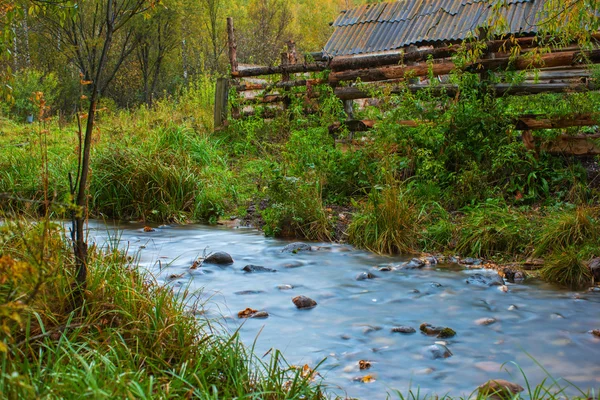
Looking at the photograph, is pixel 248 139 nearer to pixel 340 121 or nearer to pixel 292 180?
pixel 340 121

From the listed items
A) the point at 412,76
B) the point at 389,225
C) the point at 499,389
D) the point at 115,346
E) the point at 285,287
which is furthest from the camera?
the point at 412,76

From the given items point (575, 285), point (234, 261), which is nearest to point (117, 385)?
point (234, 261)

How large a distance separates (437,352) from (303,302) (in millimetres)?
1323

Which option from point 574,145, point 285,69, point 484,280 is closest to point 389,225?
point 484,280

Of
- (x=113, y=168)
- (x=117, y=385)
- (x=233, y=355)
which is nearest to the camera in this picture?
(x=117, y=385)

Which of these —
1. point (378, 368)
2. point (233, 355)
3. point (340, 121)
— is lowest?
point (378, 368)

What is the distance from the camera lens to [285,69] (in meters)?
13.3

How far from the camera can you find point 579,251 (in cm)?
576

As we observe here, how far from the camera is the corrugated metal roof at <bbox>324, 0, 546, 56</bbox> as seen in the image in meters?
16.4

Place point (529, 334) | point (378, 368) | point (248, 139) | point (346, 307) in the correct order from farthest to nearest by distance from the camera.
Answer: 1. point (248, 139)
2. point (346, 307)
3. point (529, 334)
4. point (378, 368)

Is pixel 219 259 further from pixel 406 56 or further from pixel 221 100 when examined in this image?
pixel 221 100

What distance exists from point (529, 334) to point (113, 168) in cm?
603

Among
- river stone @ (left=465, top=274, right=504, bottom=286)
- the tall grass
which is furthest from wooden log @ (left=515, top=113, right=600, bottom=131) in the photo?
river stone @ (left=465, top=274, right=504, bottom=286)

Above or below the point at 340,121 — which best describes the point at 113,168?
below
